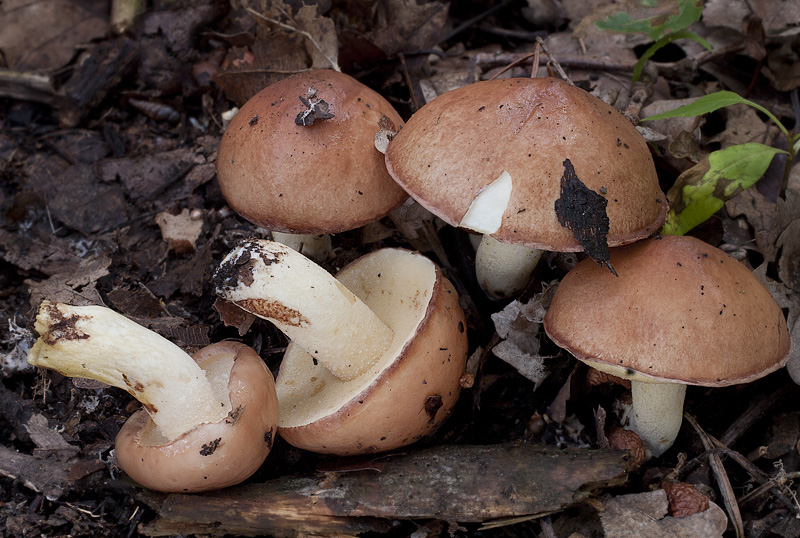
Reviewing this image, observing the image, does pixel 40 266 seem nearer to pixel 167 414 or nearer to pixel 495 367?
pixel 167 414

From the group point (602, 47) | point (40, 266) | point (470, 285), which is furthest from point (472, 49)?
point (40, 266)

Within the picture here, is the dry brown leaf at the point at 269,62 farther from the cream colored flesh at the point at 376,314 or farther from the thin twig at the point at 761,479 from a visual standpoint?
the thin twig at the point at 761,479

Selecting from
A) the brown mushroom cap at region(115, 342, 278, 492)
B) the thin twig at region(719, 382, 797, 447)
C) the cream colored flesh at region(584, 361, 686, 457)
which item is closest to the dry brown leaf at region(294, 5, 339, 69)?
the brown mushroom cap at region(115, 342, 278, 492)

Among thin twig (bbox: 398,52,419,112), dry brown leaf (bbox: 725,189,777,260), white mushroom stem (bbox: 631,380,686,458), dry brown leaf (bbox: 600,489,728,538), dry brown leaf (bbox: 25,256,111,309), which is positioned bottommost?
dry brown leaf (bbox: 600,489,728,538)

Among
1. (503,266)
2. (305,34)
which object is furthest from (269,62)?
(503,266)

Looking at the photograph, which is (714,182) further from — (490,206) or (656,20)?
(490,206)

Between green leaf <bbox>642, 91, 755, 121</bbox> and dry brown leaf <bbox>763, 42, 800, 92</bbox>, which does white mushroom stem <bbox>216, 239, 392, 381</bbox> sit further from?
dry brown leaf <bbox>763, 42, 800, 92</bbox>

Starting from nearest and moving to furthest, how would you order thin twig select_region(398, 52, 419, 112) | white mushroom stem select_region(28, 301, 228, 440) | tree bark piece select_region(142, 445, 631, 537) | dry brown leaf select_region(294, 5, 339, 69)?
white mushroom stem select_region(28, 301, 228, 440) → tree bark piece select_region(142, 445, 631, 537) → dry brown leaf select_region(294, 5, 339, 69) → thin twig select_region(398, 52, 419, 112)
